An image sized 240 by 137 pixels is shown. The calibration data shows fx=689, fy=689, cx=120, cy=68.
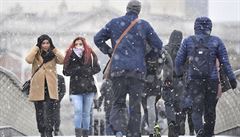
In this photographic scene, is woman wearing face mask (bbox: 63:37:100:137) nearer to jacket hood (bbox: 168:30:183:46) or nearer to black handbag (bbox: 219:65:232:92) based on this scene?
jacket hood (bbox: 168:30:183:46)

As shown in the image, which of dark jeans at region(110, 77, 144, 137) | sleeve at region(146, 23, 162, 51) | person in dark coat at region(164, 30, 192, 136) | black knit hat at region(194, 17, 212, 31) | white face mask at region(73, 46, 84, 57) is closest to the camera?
dark jeans at region(110, 77, 144, 137)

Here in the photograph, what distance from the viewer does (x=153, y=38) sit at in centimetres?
655

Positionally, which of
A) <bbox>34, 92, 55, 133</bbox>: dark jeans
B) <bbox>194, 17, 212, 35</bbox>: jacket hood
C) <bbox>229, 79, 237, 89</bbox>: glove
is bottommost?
<bbox>34, 92, 55, 133</bbox>: dark jeans

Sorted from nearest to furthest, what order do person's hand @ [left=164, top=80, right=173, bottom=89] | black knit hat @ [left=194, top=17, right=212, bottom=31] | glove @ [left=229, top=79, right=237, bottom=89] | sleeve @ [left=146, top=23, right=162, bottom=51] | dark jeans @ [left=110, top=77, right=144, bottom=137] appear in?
1. dark jeans @ [left=110, top=77, right=144, bottom=137]
2. sleeve @ [left=146, top=23, right=162, bottom=51]
3. glove @ [left=229, top=79, right=237, bottom=89]
4. black knit hat @ [left=194, top=17, right=212, bottom=31]
5. person's hand @ [left=164, top=80, right=173, bottom=89]

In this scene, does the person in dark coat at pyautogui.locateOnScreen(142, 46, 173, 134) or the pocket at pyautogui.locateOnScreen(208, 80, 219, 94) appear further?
the person in dark coat at pyautogui.locateOnScreen(142, 46, 173, 134)

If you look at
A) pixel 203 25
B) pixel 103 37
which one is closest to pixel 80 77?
pixel 103 37

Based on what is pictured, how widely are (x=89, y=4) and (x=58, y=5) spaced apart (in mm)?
5304

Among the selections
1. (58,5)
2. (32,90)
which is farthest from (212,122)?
(58,5)

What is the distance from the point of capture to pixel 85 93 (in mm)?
8227

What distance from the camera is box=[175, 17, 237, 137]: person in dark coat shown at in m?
7.02

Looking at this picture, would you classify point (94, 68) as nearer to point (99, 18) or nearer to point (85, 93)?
point (85, 93)

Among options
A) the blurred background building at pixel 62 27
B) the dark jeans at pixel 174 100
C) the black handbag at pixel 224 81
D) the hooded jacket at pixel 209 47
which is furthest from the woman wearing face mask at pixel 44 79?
the blurred background building at pixel 62 27

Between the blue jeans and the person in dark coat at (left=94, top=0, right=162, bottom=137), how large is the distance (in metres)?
1.83

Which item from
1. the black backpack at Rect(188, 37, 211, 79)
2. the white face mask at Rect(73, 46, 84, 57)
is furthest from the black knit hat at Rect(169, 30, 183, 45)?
the black backpack at Rect(188, 37, 211, 79)
